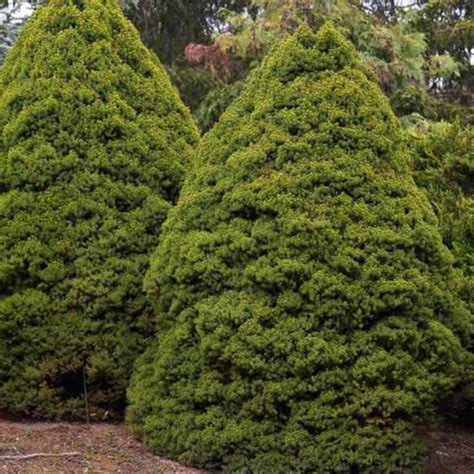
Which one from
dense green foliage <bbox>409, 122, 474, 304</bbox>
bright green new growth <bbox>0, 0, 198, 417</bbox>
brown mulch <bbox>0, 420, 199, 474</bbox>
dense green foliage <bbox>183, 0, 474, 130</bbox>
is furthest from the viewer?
dense green foliage <bbox>183, 0, 474, 130</bbox>

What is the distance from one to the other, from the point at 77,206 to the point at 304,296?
1.92 metres

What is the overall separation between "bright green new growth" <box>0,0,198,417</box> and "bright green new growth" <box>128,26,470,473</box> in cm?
54

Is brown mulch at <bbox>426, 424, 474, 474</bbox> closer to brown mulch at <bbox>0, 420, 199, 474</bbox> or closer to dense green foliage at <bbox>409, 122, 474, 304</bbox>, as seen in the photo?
dense green foliage at <bbox>409, 122, 474, 304</bbox>

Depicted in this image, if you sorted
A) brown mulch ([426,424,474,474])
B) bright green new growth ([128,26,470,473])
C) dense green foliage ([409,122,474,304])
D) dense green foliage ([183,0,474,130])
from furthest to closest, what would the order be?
dense green foliage ([183,0,474,130]), dense green foliage ([409,122,474,304]), brown mulch ([426,424,474,474]), bright green new growth ([128,26,470,473])

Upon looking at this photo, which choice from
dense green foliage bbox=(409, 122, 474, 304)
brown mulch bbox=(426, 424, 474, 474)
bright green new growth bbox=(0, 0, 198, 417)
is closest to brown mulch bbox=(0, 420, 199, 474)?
bright green new growth bbox=(0, 0, 198, 417)

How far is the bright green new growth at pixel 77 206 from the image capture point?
5586mm

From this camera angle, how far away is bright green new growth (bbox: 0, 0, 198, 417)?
559cm

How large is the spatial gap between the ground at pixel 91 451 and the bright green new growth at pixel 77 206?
27cm

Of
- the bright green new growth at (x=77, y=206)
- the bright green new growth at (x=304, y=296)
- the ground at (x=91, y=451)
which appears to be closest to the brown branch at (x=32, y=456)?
the ground at (x=91, y=451)

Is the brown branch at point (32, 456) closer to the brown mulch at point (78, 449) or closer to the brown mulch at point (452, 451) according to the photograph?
the brown mulch at point (78, 449)

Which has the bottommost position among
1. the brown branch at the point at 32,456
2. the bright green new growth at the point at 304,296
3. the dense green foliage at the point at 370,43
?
the brown branch at the point at 32,456

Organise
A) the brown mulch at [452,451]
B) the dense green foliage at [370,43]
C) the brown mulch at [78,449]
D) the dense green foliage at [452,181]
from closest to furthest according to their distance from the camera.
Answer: the brown mulch at [78,449] < the brown mulch at [452,451] < the dense green foliage at [452,181] < the dense green foliage at [370,43]

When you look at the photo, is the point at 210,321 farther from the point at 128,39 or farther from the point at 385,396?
the point at 128,39

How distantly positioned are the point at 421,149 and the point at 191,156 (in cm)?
193
